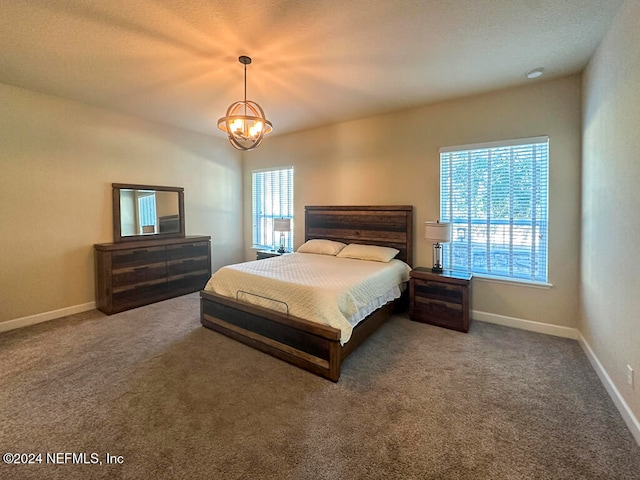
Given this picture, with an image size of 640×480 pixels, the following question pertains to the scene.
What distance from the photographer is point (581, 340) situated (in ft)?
9.44

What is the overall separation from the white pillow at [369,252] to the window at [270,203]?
156 cm

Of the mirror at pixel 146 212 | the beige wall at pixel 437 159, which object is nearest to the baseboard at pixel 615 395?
the beige wall at pixel 437 159

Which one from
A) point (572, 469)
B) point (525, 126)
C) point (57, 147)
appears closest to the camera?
point (572, 469)

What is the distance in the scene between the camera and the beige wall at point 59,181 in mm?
3279

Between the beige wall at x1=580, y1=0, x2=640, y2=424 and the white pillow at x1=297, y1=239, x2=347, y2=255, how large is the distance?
9.15ft

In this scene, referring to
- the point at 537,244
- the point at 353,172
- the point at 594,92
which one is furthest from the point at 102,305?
the point at 594,92

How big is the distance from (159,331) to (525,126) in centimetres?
468

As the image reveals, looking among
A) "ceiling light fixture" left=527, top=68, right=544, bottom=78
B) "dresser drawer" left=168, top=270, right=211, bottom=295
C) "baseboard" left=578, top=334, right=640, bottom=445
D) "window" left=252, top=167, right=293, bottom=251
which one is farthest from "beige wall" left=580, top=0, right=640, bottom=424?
"dresser drawer" left=168, top=270, right=211, bottom=295

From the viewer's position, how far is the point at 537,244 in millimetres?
3229

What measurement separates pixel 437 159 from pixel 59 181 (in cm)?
482

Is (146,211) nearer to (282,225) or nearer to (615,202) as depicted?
(282,225)

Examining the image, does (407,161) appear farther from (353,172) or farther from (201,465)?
(201,465)

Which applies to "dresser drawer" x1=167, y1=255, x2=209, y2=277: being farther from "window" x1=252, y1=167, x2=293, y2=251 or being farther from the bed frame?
the bed frame

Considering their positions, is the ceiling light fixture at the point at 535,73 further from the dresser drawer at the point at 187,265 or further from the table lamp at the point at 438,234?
the dresser drawer at the point at 187,265
